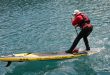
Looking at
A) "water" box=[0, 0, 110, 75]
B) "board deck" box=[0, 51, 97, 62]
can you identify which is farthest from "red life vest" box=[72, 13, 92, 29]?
"water" box=[0, 0, 110, 75]

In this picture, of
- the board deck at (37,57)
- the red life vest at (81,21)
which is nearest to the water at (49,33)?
the board deck at (37,57)

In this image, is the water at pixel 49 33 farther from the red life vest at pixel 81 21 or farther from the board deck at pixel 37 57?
the red life vest at pixel 81 21

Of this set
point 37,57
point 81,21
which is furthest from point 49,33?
point 81,21

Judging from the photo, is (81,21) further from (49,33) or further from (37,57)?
(49,33)

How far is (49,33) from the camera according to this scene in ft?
89.0

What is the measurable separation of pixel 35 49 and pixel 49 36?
2752mm

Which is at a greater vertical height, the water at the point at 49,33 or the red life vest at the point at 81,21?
the red life vest at the point at 81,21

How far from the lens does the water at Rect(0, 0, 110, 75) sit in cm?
1958

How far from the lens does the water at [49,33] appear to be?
19.6 m

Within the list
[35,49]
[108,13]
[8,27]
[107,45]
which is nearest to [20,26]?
[8,27]

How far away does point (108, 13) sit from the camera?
3058 centimetres

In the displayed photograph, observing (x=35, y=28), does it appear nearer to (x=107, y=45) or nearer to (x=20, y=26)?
(x=20, y=26)

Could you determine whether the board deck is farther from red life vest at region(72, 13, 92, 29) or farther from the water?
red life vest at region(72, 13, 92, 29)

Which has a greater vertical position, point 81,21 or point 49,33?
point 81,21
